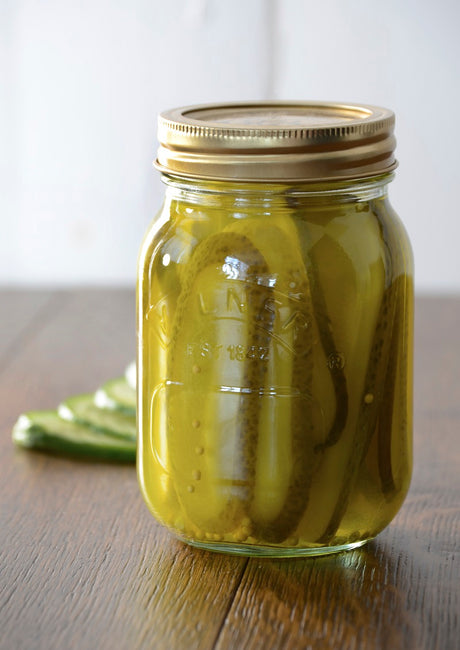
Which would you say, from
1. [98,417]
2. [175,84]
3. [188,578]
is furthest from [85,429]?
[175,84]

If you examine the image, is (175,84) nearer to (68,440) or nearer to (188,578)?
(68,440)

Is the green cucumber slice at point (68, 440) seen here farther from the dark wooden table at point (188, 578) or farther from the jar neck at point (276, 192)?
the jar neck at point (276, 192)

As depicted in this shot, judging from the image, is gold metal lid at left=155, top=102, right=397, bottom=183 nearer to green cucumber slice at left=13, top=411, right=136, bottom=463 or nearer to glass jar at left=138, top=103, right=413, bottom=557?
glass jar at left=138, top=103, right=413, bottom=557

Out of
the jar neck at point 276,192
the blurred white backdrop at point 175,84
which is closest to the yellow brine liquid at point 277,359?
the jar neck at point 276,192

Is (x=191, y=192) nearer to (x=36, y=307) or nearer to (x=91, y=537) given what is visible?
(x=91, y=537)

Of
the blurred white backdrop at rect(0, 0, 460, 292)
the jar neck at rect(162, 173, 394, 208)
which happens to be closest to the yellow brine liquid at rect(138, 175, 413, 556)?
the jar neck at rect(162, 173, 394, 208)
